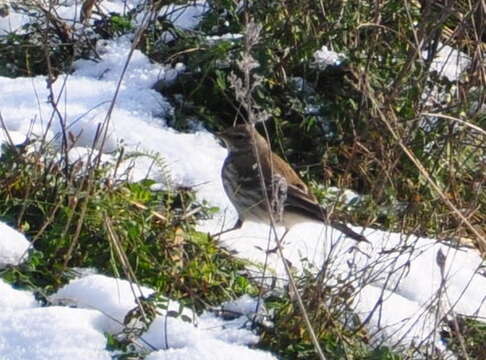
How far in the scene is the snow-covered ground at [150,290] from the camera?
188 inches

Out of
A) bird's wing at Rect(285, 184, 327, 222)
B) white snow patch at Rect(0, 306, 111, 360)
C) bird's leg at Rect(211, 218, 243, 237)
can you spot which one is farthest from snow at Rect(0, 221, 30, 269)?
bird's wing at Rect(285, 184, 327, 222)

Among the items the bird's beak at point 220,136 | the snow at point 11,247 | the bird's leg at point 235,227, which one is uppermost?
the bird's beak at point 220,136

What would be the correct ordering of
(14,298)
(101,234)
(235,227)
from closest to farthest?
(14,298), (101,234), (235,227)

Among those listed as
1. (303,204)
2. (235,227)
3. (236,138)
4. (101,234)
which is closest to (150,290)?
(101,234)

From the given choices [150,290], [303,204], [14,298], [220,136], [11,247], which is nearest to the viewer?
[14,298]

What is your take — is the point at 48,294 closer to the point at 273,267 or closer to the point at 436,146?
the point at 273,267

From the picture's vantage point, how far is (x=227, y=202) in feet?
23.4

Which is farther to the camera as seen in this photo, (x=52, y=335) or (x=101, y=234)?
(x=101, y=234)

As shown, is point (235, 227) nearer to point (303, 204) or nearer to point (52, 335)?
point (303, 204)

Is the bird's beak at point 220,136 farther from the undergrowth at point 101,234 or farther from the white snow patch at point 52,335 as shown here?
the white snow patch at point 52,335

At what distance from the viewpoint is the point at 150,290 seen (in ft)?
17.7

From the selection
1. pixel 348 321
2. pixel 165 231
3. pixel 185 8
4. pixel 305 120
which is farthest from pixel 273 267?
pixel 185 8

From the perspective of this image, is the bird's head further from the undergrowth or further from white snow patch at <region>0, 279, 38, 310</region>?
white snow patch at <region>0, 279, 38, 310</region>

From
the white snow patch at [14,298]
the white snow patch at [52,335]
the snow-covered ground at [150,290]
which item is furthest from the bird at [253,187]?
the white snow patch at [52,335]
